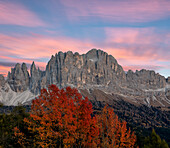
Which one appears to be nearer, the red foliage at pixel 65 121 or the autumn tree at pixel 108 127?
the autumn tree at pixel 108 127

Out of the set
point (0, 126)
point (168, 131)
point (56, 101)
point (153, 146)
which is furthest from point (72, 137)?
point (168, 131)

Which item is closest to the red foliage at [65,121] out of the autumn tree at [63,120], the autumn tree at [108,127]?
the autumn tree at [63,120]

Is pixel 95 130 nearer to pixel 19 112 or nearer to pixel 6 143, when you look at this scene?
pixel 6 143

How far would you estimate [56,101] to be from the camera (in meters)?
22.4

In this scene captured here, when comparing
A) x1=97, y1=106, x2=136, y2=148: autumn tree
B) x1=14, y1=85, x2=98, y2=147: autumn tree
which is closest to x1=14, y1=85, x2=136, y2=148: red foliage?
x1=14, y1=85, x2=98, y2=147: autumn tree

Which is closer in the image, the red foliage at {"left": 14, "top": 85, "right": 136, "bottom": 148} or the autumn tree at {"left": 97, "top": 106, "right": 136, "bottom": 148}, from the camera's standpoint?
the autumn tree at {"left": 97, "top": 106, "right": 136, "bottom": 148}

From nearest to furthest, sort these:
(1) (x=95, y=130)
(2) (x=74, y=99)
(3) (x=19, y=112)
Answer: (1) (x=95, y=130), (2) (x=74, y=99), (3) (x=19, y=112)

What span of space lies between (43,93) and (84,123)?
25.9ft

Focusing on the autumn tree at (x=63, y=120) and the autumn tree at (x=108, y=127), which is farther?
the autumn tree at (x=63, y=120)

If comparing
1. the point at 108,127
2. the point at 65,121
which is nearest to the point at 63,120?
the point at 65,121

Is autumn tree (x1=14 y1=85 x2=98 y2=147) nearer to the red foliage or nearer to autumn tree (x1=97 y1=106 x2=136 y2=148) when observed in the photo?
the red foliage

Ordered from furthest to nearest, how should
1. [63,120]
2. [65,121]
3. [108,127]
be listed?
[63,120], [65,121], [108,127]

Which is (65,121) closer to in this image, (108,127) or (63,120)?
(63,120)

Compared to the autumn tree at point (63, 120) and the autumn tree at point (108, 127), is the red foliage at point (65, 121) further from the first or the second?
the autumn tree at point (108, 127)
